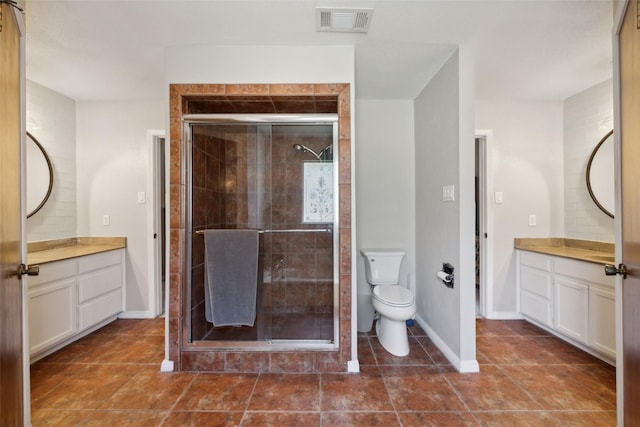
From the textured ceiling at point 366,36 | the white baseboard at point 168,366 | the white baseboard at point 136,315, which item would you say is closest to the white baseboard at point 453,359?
the white baseboard at point 168,366

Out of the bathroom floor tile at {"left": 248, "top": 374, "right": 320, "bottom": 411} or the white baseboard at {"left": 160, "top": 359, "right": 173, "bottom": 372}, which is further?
the white baseboard at {"left": 160, "top": 359, "right": 173, "bottom": 372}

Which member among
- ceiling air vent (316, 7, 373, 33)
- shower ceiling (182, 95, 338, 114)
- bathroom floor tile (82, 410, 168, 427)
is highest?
ceiling air vent (316, 7, 373, 33)

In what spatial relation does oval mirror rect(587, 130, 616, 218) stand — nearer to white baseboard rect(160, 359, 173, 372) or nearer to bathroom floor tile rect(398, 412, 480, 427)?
bathroom floor tile rect(398, 412, 480, 427)

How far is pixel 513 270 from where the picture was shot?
2951mm

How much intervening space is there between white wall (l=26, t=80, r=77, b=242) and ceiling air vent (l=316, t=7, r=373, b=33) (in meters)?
2.67

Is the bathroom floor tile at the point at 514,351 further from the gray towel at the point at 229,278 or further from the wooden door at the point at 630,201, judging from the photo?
the gray towel at the point at 229,278

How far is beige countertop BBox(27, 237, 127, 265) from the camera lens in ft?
7.54

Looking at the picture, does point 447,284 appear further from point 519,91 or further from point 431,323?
point 519,91

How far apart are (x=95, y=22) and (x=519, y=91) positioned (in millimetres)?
3429

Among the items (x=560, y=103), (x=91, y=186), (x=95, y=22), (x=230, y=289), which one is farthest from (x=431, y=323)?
(x=91, y=186)

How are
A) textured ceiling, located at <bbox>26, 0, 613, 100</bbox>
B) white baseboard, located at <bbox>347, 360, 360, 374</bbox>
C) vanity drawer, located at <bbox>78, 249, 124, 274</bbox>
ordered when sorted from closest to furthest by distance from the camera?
textured ceiling, located at <bbox>26, 0, 613, 100</bbox> < white baseboard, located at <bbox>347, 360, 360, 374</bbox> < vanity drawer, located at <bbox>78, 249, 124, 274</bbox>

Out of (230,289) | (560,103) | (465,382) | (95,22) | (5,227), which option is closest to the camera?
(5,227)

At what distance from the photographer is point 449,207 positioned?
2.21m

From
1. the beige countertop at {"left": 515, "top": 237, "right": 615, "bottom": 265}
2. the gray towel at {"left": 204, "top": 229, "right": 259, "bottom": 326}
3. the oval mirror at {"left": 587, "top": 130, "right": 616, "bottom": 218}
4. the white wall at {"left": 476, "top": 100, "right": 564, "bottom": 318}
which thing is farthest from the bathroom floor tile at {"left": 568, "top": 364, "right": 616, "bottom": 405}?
the gray towel at {"left": 204, "top": 229, "right": 259, "bottom": 326}
